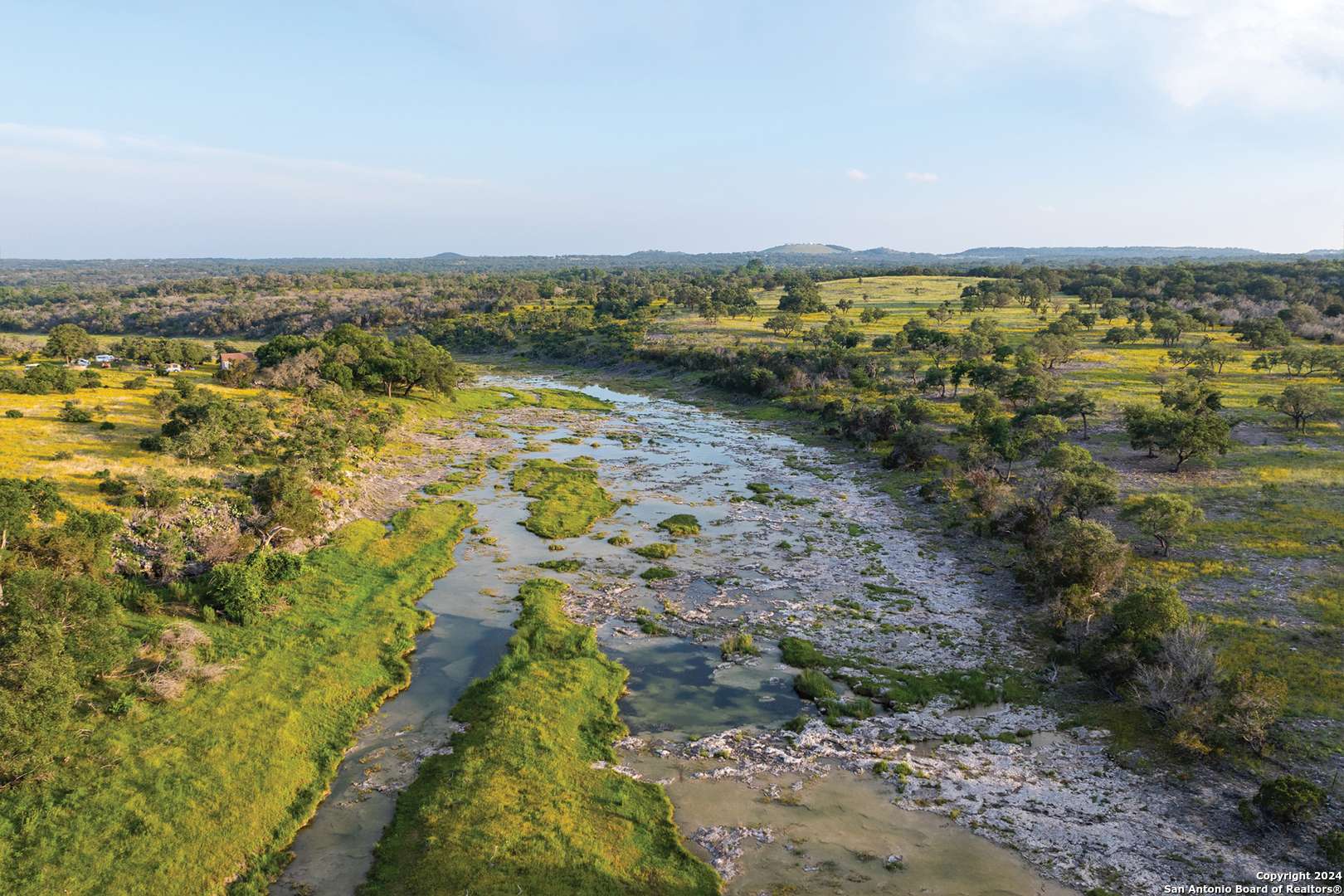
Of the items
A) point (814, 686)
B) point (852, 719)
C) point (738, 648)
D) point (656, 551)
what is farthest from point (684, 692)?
point (656, 551)

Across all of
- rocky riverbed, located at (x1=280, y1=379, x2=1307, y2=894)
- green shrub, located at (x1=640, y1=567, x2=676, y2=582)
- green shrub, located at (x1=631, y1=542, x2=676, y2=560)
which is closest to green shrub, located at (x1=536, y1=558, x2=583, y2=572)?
rocky riverbed, located at (x1=280, y1=379, x2=1307, y2=894)

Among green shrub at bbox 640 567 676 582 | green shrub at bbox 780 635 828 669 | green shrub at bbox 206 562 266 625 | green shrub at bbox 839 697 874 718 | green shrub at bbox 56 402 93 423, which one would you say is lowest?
green shrub at bbox 839 697 874 718

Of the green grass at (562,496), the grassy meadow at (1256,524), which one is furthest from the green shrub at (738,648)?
the grassy meadow at (1256,524)

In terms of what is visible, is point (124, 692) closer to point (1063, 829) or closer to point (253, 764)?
point (253, 764)

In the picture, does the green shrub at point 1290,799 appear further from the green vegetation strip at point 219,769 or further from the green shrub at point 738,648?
the green vegetation strip at point 219,769

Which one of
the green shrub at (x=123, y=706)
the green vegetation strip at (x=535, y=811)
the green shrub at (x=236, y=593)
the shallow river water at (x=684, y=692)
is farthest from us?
the green shrub at (x=236, y=593)

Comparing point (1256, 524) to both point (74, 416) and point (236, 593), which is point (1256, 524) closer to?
point (236, 593)

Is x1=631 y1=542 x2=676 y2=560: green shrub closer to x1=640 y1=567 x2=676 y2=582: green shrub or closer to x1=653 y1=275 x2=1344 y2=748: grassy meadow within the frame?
x1=640 y1=567 x2=676 y2=582: green shrub
